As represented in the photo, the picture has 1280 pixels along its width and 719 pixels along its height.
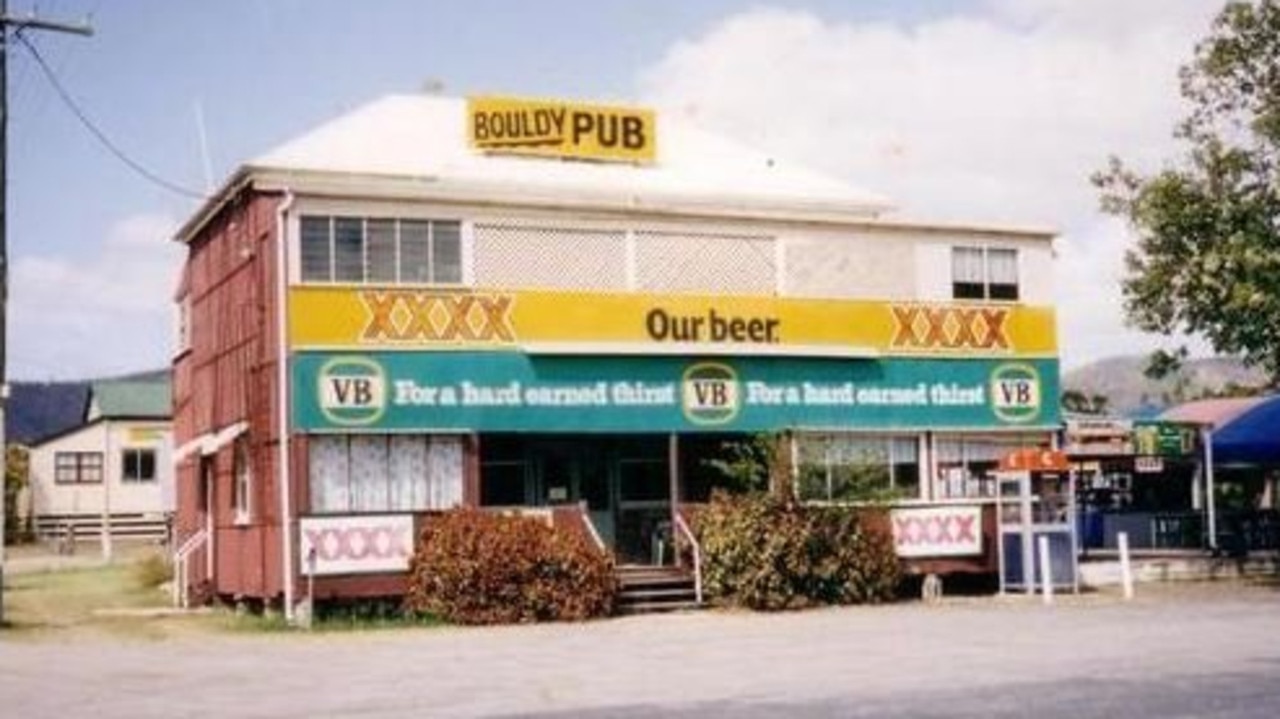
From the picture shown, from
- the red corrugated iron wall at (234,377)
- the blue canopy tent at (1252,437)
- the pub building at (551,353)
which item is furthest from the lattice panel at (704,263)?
the blue canopy tent at (1252,437)

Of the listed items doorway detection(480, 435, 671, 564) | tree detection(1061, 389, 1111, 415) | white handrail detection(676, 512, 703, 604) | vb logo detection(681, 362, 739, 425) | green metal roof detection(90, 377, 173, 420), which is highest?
green metal roof detection(90, 377, 173, 420)

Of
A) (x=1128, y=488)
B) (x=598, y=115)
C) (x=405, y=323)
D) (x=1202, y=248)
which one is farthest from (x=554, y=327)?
(x=1128, y=488)

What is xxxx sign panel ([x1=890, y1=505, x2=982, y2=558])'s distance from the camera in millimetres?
27078

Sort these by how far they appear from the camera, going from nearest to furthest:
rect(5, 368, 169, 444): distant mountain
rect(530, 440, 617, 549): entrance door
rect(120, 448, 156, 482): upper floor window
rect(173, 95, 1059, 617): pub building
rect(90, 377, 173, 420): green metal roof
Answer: rect(173, 95, 1059, 617): pub building
rect(530, 440, 617, 549): entrance door
rect(120, 448, 156, 482): upper floor window
rect(90, 377, 173, 420): green metal roof
rect(5, 368, 169, 444): distant mountain

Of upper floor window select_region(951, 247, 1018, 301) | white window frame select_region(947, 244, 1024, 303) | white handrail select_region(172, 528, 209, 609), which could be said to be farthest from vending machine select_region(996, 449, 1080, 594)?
white handrail select_region(172, 528, 209, 609)

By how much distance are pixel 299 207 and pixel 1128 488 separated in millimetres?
27189

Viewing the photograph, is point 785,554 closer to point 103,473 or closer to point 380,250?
point 380,250

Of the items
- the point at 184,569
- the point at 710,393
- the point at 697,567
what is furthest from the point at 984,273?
the point at 184,569

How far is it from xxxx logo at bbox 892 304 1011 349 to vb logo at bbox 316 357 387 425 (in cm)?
952

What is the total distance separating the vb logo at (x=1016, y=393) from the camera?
29219 millimetres

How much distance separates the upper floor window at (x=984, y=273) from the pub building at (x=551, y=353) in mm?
47

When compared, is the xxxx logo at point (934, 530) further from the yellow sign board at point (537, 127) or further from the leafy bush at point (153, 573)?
the leafy bush at point (153, 573)

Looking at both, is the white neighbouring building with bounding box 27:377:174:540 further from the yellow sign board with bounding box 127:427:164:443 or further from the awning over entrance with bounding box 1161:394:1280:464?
the awning over entrance with bounding box 1161:394:1280:464

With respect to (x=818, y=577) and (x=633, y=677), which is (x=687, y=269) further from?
(x=633, y=677)
